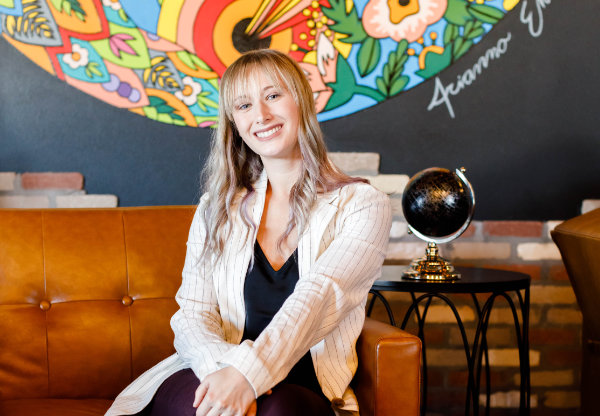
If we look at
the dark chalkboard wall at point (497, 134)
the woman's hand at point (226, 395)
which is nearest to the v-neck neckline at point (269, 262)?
the woman's hand at point (226, 395)

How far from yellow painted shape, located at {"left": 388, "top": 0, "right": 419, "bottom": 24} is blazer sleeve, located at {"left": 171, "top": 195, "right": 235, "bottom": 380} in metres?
1.11

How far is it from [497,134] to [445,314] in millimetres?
725

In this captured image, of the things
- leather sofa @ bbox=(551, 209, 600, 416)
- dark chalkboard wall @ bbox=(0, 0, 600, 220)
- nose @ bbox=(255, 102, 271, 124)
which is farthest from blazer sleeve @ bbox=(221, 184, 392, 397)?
dark chalkboard wall @ bbox=(0, 0, 600, 220)

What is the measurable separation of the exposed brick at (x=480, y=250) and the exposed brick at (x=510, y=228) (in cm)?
4

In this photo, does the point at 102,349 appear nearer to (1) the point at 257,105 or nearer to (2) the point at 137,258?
(2) the point at 137,258

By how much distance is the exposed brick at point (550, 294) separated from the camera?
8.32ft

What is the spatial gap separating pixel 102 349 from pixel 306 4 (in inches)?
55.2

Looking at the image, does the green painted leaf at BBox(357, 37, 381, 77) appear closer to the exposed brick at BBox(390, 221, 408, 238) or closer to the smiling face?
the exposed brick at BBox(390, 221, 408, 238)

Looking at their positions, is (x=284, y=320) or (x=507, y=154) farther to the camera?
(x=507, y=154)

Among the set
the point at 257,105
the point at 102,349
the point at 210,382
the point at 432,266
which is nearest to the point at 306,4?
the point at 257,105

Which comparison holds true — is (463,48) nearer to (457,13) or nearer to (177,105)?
(457,13)

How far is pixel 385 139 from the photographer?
8.02 ft

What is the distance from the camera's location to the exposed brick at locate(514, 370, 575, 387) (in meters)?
2.57

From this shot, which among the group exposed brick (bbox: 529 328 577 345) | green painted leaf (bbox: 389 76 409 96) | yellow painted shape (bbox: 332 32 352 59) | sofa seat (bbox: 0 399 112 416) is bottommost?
exposed brick (bbox: 529 328 577 345)
